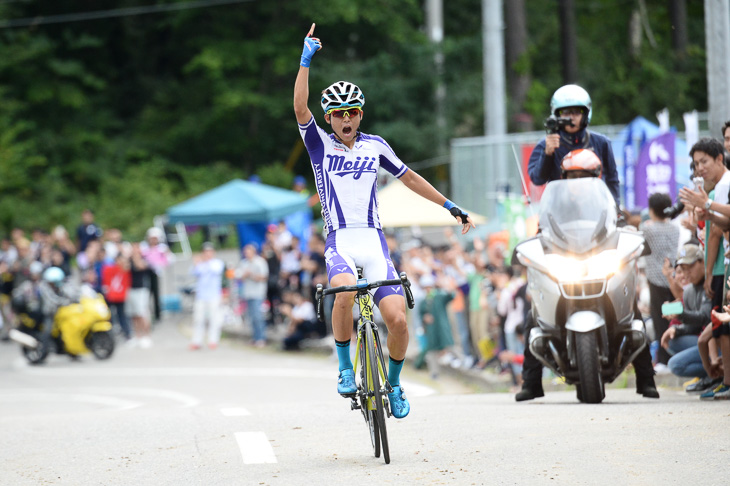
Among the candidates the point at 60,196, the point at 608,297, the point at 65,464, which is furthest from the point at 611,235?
the point at 60,196

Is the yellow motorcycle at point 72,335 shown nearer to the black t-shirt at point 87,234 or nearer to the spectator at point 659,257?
the black t-shirt at point 87,234

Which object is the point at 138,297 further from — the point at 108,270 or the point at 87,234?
the point at 87,234

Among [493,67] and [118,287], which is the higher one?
[493,67]

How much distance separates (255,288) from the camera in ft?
80.8

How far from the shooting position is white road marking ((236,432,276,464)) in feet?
24.3

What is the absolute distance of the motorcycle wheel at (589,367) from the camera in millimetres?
9023

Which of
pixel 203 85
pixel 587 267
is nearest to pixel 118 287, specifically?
pixel 587 267

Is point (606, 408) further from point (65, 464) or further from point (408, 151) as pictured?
point (408, 151)

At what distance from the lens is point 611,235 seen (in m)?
9.34

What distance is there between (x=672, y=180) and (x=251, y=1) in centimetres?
3170

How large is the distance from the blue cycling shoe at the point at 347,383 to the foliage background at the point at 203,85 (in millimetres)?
28784

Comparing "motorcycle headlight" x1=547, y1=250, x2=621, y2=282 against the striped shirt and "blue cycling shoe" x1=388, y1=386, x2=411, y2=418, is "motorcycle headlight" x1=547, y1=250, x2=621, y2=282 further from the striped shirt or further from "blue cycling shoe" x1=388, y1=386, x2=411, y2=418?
the striped shirt

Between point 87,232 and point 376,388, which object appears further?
point 87,232

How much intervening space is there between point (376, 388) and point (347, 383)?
444 millimetres
